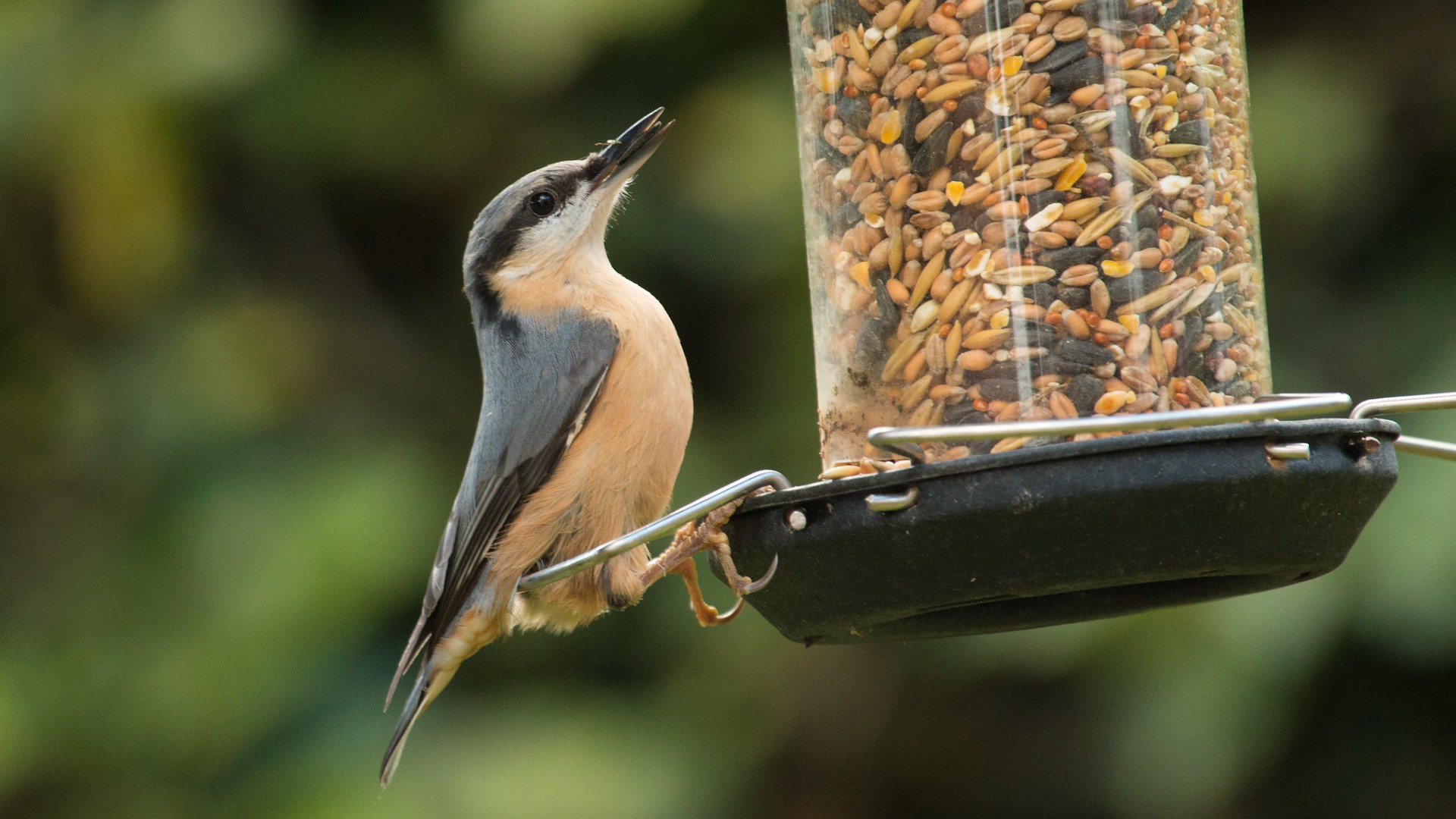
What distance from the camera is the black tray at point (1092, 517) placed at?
1990 mm

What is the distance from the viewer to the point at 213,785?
463 centimetres

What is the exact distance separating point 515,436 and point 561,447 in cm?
11

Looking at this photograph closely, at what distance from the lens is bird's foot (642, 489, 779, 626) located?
2.41 metres

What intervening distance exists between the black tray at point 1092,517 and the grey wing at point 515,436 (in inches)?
37.2

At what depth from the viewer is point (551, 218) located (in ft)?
11.3

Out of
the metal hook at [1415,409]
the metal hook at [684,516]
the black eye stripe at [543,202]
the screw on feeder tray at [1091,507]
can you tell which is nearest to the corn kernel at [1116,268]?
the screw on feeder tray at [1091,507]

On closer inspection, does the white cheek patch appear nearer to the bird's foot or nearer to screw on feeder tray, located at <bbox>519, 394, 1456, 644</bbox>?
the bird's foot

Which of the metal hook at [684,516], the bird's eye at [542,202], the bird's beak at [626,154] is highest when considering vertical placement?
the bird's beak at [626,154]

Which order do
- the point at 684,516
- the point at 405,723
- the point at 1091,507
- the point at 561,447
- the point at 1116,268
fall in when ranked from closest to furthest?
1. the point at 1091,507
2. the point at 684,516
3. the point at 1116,268
4. the point at 561,447
5. the point at 405,723

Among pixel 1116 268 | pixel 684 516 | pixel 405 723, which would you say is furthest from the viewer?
pixel 405 723

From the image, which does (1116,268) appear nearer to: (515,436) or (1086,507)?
(1086,507)

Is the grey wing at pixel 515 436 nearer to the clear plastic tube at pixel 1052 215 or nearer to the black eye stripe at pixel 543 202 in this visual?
the black eye stripe at pixel 543 202

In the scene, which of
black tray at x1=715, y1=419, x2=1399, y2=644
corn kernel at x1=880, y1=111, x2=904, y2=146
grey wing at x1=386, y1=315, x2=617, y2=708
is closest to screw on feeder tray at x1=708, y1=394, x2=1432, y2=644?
black tray at x1=715, y1=419, x2=1399, y2=644

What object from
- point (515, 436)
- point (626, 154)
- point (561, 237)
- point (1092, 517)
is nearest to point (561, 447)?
point (515, 436)
